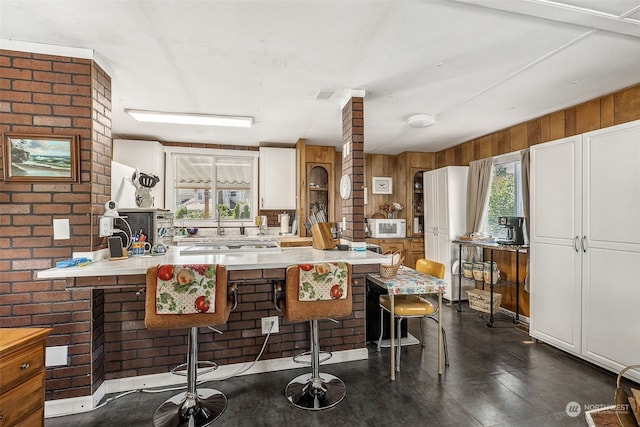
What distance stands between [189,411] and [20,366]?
3.12 feet

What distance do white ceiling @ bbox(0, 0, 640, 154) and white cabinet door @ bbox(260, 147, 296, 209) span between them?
54.6 inches

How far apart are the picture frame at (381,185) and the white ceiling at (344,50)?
7.61 ft

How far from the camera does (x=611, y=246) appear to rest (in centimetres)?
242

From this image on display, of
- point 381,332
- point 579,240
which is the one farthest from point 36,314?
point 579,240

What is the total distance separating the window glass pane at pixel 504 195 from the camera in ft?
13.2

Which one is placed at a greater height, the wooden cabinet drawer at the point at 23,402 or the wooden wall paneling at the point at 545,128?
the wooden wall paneling at the point at 545,128

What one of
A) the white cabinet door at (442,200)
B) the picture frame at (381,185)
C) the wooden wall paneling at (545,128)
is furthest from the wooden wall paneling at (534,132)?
the picture frame at (381,185)

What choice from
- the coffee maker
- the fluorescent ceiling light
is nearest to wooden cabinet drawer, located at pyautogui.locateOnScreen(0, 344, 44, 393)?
the fluorescent ceiling light

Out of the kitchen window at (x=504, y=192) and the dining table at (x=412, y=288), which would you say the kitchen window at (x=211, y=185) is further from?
the kitchen window at (x=504, y=192)

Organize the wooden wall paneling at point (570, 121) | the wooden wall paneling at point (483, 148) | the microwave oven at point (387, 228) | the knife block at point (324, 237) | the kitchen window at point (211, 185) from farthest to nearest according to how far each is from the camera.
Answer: the microwave oven at point (387, 228), the kitchen window at point (211, 185), the wooden wall paneling at point (483, 148), the wooden wall paneling at point (570, 121), the knife block at point (324, 237)

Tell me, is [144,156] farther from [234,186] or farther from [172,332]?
[172,332]

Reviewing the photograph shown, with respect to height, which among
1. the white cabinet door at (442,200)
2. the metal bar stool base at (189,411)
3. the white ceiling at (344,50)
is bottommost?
the metal bar stool base at (189,411)

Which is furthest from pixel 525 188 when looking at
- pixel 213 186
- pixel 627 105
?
pixel 213 186

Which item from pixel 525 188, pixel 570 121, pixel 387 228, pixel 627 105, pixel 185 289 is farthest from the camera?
pixel 387 228
